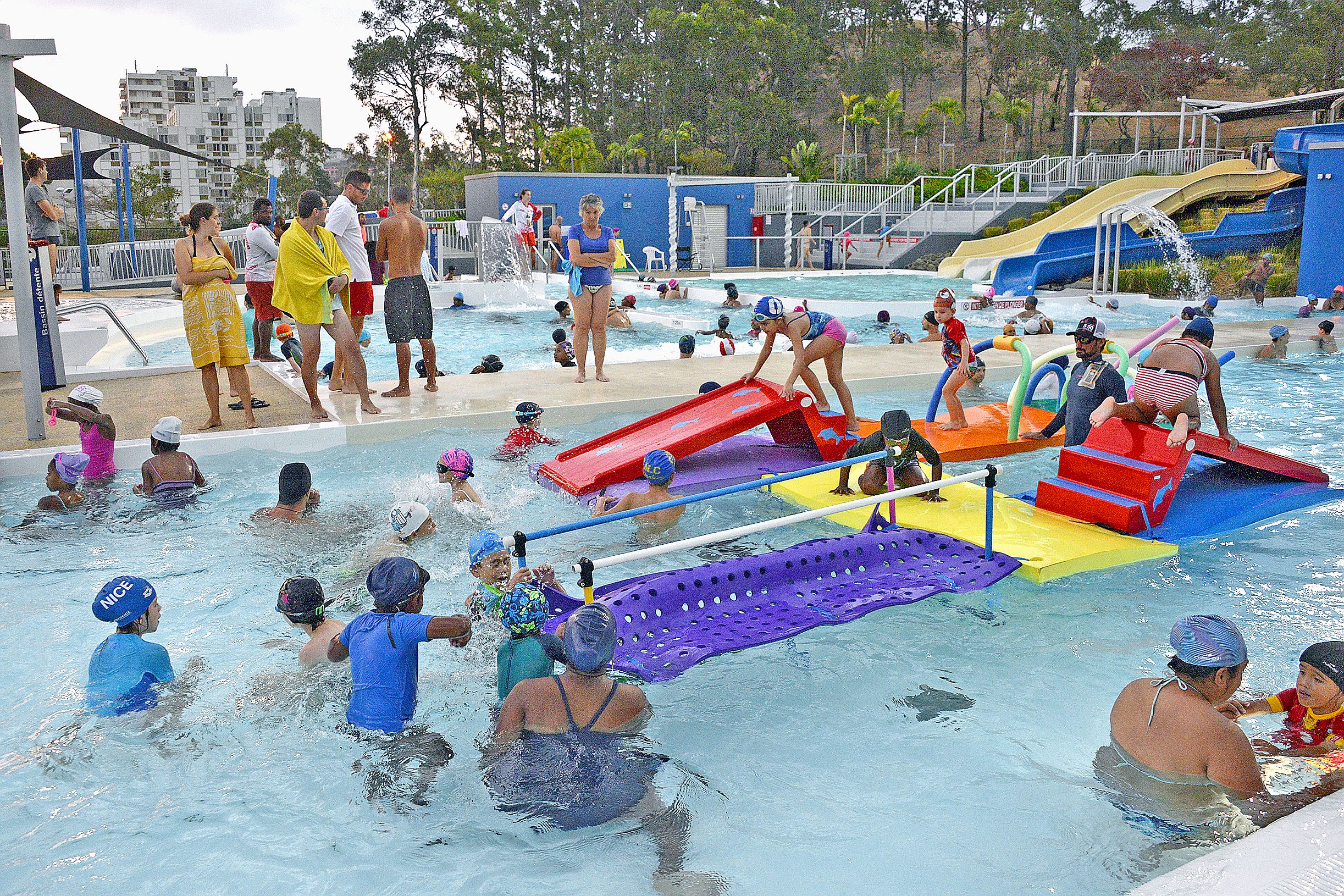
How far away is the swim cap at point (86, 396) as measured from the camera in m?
7.20

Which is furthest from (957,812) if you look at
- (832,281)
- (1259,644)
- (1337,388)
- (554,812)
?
(832,281)

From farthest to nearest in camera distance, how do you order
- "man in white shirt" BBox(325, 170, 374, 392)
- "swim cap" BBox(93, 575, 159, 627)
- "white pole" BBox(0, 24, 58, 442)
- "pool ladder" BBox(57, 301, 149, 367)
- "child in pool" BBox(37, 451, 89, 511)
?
1. "pool ladder" BBox(57, 301, 149, 367)
2. "man in white shirt" BBox(325, 170, 374, 392)
3. "white pole" BBox(0, 24, 58, 442)
4. "child in pool" BBox(37, 451, 89, 511)
5. "swim cap" BBox(93, 575, 159, 627)

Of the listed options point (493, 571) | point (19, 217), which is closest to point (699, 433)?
point (493, 571)

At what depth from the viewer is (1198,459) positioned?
8.20 meters

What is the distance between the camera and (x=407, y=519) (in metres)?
5.91

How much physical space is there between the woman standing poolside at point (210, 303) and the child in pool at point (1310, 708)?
7.47 metres

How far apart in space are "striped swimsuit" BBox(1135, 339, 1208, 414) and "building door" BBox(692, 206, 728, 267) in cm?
2693

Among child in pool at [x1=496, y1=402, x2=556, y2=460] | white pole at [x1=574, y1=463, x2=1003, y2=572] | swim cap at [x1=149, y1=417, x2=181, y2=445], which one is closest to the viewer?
white pole at [x1=574, y1=463, x2=1003, y2=572]

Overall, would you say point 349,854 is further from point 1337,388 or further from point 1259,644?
point 1337,388

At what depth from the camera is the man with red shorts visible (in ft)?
33.7

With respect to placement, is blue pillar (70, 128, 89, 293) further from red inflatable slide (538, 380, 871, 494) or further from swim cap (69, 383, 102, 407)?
red inflatable slide (538, 380, 871, 494)

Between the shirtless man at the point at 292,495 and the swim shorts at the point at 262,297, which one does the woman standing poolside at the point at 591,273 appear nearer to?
the swim shorts at the point at 262,297

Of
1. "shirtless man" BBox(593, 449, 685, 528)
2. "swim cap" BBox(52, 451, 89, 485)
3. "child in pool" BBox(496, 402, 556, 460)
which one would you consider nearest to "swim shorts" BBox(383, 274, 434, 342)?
→ "child in pool" BBox(496, 402, 556, 460)

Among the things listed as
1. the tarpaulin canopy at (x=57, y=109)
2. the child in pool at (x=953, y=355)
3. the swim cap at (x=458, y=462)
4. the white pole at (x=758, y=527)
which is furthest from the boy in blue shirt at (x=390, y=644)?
the tarpaulin canopy at (x=57, y=109)
